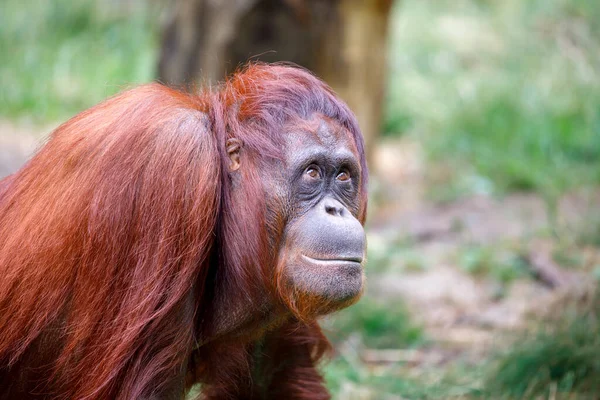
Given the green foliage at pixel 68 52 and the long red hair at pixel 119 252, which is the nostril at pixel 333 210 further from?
the green foliage at pixel 68 52

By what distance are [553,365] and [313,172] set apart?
1.96 m

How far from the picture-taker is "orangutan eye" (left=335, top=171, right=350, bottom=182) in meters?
3.22

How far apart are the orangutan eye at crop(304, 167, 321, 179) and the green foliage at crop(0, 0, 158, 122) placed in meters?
5.99

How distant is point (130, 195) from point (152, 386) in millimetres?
669

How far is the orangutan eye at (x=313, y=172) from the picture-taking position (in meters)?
3.16

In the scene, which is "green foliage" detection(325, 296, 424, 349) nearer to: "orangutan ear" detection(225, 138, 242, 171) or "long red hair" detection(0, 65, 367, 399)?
"long red hair" detection(0, 65, 367, 399)

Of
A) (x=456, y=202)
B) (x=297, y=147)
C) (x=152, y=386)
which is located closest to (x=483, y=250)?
(x=456, y=202)

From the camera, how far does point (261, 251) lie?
3.11 meters

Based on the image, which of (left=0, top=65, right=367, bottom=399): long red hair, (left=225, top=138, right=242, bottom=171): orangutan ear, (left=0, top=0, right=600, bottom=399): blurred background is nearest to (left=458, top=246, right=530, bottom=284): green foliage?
(left=0, top=0, right=600, bottom=399): blurred background

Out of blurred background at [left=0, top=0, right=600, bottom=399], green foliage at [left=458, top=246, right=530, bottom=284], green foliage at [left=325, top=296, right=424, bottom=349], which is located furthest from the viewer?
green foliage at [left=458, top=246, right=530, bottom=284]

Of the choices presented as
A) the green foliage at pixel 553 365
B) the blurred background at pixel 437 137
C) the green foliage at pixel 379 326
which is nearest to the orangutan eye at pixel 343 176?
the blurred background at pixel 437 137

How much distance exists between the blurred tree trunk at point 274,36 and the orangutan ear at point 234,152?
318cm

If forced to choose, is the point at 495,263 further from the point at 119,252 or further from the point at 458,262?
the point at 119,252

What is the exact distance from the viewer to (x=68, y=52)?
10.1m
